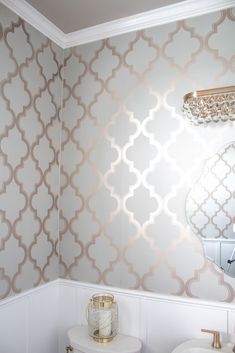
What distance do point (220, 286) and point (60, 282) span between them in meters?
0.93

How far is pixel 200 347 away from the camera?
1.38 m

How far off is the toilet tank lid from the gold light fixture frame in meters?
1.16

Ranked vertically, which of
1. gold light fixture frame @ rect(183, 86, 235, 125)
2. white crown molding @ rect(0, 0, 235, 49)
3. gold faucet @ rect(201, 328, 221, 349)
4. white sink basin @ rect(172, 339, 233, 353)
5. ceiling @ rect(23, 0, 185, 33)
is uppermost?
ceiling @ rect(23, 0, 185, 33)

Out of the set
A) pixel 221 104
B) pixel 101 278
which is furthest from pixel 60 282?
pixel 221 104

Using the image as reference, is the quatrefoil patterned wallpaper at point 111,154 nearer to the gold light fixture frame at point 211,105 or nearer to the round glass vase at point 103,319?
the gold light fixture frame at point 211,105

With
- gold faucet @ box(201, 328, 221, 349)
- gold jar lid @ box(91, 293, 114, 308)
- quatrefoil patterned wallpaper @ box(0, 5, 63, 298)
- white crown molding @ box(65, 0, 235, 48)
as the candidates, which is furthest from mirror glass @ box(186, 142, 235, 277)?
quatrefoil patterned wallpaper @ box(0, 5, 63, 298)

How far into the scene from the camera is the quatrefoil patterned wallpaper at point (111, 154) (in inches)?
60.9

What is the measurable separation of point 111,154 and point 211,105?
2.00ft

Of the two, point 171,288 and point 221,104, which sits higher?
point 221,104

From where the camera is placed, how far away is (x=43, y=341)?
1746 millimetres

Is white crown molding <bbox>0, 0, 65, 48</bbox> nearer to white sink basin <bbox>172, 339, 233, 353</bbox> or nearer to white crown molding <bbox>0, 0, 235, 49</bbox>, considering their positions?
white crown molding <bbox>0, 0, 235, 49</bbox>

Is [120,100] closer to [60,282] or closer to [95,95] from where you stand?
[95,95]

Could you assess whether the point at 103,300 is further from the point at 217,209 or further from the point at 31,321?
the point at 217,209

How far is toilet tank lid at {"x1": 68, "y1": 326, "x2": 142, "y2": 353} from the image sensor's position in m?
1.50
